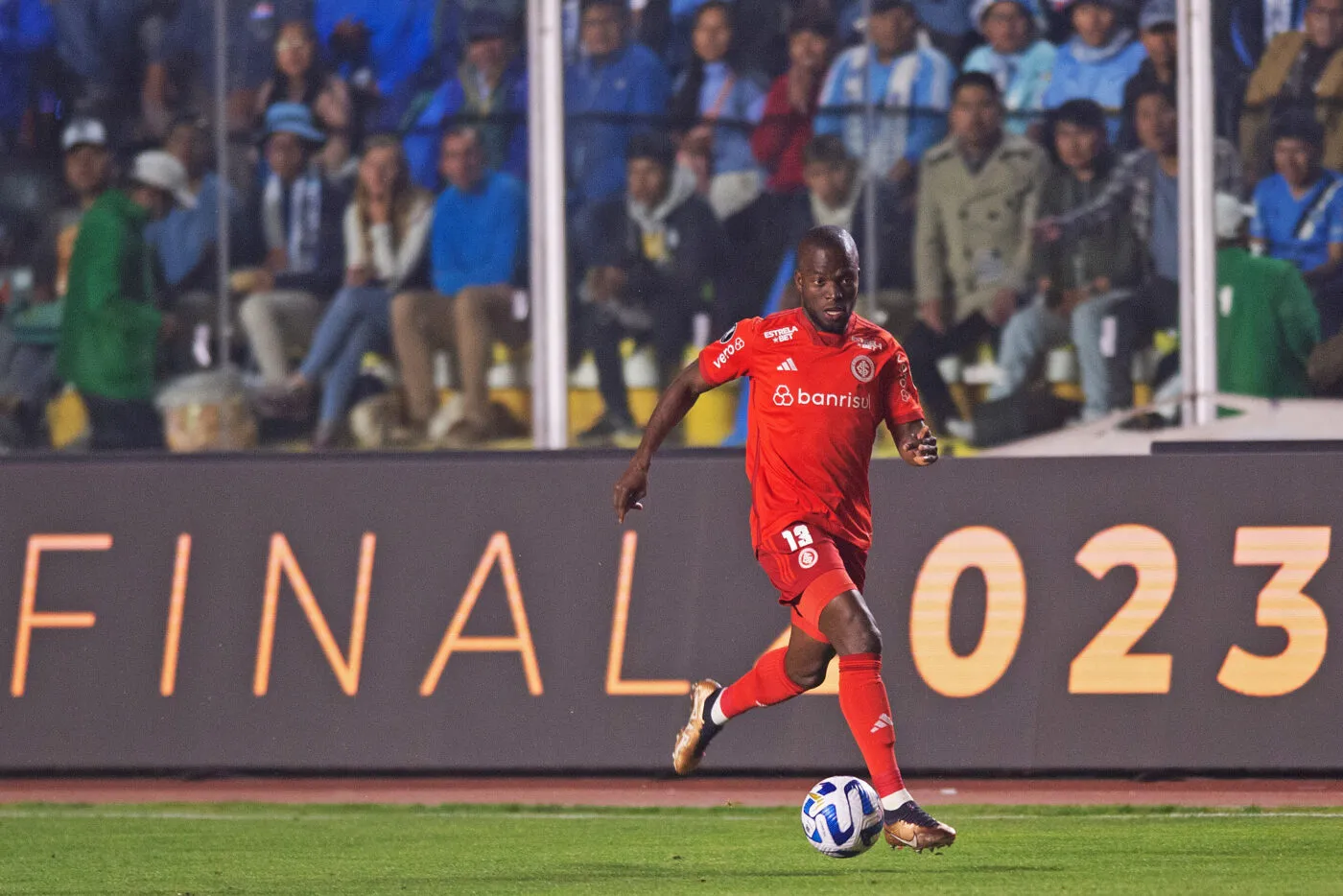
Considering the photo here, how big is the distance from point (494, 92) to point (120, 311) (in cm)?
242

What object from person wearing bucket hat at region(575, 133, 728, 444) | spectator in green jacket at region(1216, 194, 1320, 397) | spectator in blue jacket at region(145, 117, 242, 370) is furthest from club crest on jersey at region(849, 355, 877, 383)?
spectator in blue jacket at region(145, 117, 242, 370)

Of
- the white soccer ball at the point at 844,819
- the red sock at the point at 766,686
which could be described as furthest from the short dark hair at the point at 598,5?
the white soccer ball at the point at 844,819

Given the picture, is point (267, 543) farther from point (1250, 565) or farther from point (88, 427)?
point (1250, 565)

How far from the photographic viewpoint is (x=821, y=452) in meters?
6.94

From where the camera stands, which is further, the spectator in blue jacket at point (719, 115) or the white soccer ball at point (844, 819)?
the spectator in blue jacket at point (719, 115)

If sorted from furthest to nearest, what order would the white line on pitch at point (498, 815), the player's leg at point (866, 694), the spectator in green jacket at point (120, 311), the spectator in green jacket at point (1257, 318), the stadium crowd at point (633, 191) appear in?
the spectator in green jacket at point (120, 311) < the stadium crowd at point (633, 191) < the spectator in green jacket at point (1257, 318) < the white line on pitch at point (498, 815) < the player's leg at point (866, 694)

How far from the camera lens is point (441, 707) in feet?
33.5

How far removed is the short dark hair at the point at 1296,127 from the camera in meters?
10.9

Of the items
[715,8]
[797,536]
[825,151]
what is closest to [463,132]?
[715,8]

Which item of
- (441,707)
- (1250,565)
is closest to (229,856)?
→ (441,707)

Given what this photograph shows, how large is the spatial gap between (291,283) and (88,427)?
137 centimetres

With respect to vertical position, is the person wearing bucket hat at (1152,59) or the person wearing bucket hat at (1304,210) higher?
the person wearing bucket hat at (1152,59)

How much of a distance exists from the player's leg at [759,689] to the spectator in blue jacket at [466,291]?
4313 millimetres

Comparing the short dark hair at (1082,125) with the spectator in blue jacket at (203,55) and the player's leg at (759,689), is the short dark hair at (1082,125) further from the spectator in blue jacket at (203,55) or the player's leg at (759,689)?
the player's leg at (759,689)
